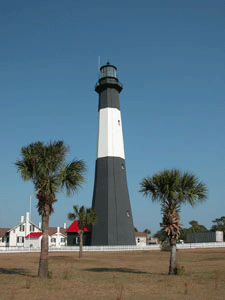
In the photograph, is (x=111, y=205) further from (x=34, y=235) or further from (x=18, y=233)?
(x=18, y=233)

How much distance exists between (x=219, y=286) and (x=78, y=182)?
383 inches

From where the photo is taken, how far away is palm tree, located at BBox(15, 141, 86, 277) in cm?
1878

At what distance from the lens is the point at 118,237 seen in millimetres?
46500

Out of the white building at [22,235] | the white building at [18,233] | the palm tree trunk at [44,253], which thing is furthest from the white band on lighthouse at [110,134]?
the white building at [18,233]

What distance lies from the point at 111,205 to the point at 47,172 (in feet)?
93.0

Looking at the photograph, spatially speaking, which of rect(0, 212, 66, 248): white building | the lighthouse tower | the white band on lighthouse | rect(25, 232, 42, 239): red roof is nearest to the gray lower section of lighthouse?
the lighthouse tower

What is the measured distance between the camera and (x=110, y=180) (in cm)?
4772

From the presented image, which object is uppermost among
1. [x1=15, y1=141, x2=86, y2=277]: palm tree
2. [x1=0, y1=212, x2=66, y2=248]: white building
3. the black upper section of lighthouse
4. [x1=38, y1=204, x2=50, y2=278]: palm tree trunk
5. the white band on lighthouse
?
the black upper section of lighthouse

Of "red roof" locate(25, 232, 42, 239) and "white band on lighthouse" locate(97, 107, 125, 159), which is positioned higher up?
"white band on lighthouse" locate(97, 107, 125, 159)

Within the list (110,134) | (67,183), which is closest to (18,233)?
(110,134)

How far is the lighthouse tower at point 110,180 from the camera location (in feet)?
152

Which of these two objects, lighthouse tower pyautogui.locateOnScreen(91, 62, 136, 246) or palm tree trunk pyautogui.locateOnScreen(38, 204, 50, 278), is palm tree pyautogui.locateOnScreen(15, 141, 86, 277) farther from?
lighthouse tower pyautogui.locateOnScreen(91, 62, 136, 246)

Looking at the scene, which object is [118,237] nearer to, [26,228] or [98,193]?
[98,193]

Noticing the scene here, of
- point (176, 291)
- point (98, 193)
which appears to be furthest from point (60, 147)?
point (98, 193)
